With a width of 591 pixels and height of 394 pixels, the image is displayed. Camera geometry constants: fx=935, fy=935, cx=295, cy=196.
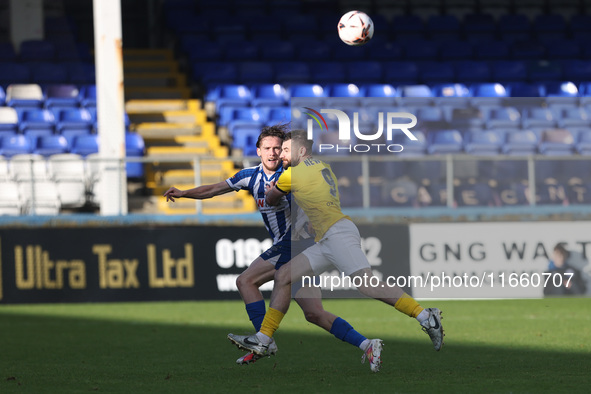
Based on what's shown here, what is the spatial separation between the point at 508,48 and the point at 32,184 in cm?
1114

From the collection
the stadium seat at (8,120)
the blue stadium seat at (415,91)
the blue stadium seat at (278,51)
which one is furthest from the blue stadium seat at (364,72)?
the stadium seat at (8,120)

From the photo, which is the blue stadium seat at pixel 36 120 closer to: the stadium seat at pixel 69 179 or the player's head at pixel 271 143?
the stadium seat at pixel 69 179

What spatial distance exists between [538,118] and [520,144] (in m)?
0.65

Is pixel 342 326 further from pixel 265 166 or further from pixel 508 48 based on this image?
pixel 508 48

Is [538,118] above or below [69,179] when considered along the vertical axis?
above

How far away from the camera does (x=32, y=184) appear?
12531 millimetres

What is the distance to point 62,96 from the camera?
55.6 ft

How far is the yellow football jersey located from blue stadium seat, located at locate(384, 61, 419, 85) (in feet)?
39.7


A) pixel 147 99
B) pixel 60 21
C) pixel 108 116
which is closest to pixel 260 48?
pixel 147 99

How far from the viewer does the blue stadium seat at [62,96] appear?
16719mm

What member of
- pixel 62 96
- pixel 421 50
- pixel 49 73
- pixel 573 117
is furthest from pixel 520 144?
pixel 49 73

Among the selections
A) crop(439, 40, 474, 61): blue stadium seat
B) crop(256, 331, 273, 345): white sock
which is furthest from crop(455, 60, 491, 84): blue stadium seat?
crop(256, 331, 273, 345): white sock

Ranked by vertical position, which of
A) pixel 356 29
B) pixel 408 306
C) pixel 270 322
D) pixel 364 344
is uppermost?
pixel 356 29

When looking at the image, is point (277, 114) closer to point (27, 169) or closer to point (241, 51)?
point (241, 51)
